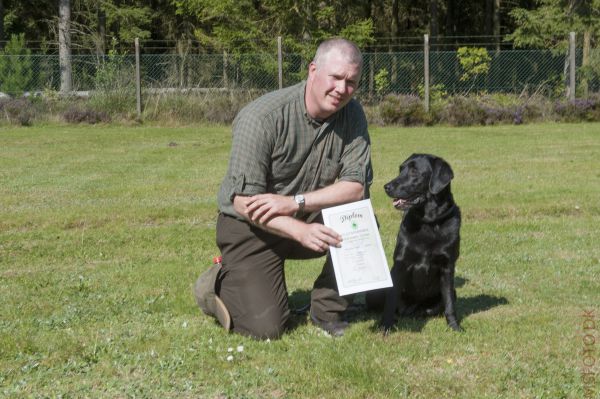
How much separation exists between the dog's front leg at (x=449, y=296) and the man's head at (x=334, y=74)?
113 centimetres

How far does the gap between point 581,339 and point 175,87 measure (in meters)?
16.5

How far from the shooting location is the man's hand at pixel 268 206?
424 centimetres

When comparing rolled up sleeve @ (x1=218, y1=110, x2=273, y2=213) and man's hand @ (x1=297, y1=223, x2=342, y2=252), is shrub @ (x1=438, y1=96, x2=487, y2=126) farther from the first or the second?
man's hand @ (x1=297, y1=223, x2=342, y2=252)

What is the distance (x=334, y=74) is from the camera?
423 centimetres

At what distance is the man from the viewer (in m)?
4.27

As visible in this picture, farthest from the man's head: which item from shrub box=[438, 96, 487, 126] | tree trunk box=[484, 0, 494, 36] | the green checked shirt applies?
tree trunk box=[484, 0, 494, 36]

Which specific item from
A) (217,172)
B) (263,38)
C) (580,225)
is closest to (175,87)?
(263,38)

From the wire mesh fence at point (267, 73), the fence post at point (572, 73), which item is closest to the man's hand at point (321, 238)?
the wire mesh fence at point (267, 73)

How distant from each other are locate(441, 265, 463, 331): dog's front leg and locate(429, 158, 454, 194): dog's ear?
0.45 m

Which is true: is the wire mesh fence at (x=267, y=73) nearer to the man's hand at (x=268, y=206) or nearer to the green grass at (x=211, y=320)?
the green grass at (x=211, y=320)

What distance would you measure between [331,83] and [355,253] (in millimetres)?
897

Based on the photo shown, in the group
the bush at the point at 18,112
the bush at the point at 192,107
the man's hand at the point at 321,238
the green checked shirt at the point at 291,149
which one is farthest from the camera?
the bush at the point at 192,107

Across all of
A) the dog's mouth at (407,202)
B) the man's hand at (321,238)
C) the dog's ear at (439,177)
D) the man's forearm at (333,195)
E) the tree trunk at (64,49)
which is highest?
the tree trunk at (64,49)

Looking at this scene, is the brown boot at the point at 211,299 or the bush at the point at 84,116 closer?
the brown boot at the point at 211,299
